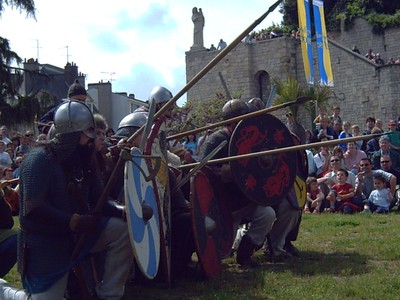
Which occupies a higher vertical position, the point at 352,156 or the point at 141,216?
the point at 352,156

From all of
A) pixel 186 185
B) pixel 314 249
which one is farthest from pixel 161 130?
pixel 314 249

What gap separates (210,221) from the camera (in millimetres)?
6512

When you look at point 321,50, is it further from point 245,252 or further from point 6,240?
point 6,240

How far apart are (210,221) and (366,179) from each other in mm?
5965

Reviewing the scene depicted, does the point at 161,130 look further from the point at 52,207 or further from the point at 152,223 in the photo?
the point at 52,207

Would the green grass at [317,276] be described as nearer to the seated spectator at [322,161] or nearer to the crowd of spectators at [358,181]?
the crowd of spectators at [358,181]

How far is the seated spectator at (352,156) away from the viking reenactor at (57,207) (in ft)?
26.0

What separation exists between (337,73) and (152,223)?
109 feet

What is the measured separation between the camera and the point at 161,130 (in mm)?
6395

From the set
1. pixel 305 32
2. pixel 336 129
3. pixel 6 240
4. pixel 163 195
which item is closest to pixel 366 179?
pixel 336 129

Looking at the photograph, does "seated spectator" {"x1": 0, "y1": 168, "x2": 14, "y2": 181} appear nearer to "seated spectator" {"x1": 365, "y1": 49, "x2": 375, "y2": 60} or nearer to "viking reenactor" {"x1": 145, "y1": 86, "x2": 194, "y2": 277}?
"viking reenactor" {"x1": 145, "y1": 86, "x2": 194, "y2": 277}

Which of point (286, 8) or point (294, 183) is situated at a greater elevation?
point (286, 8)

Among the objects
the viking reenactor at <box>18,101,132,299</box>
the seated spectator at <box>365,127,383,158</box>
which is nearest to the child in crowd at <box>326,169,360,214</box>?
the seated spectator at <box>365,127,383,158</box>

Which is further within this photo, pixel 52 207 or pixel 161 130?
pixel 161 130
